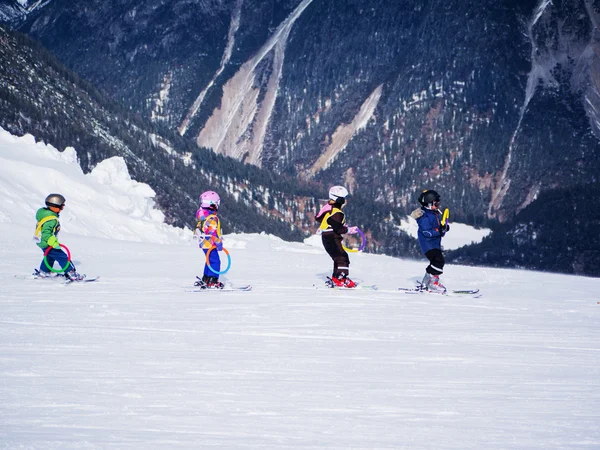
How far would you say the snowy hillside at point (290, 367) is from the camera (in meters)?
6.38

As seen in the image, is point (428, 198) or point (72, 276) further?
point (428, 198)

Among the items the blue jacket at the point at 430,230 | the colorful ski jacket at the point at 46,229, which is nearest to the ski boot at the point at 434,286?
the blue jacket at the point at 430,230

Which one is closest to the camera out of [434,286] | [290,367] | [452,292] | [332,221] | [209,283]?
[290,367]

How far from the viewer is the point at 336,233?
18.5m

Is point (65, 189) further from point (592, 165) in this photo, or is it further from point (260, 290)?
point (592, 165)

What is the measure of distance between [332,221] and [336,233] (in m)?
0.30

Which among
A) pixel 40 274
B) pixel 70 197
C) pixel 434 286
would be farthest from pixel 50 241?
pixel 70 197

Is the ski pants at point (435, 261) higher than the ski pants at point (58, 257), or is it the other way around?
the ski pants at point (435, 261)

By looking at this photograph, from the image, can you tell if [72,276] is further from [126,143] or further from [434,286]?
[126,143]

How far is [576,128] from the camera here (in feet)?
609

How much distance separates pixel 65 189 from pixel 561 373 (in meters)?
41.2

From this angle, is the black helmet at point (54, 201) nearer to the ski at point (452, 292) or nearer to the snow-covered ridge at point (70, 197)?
the ski at point (452, 292)

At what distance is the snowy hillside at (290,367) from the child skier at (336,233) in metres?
0.86

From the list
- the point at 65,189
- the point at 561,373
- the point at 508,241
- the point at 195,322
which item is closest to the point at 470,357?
the point at 561,373
